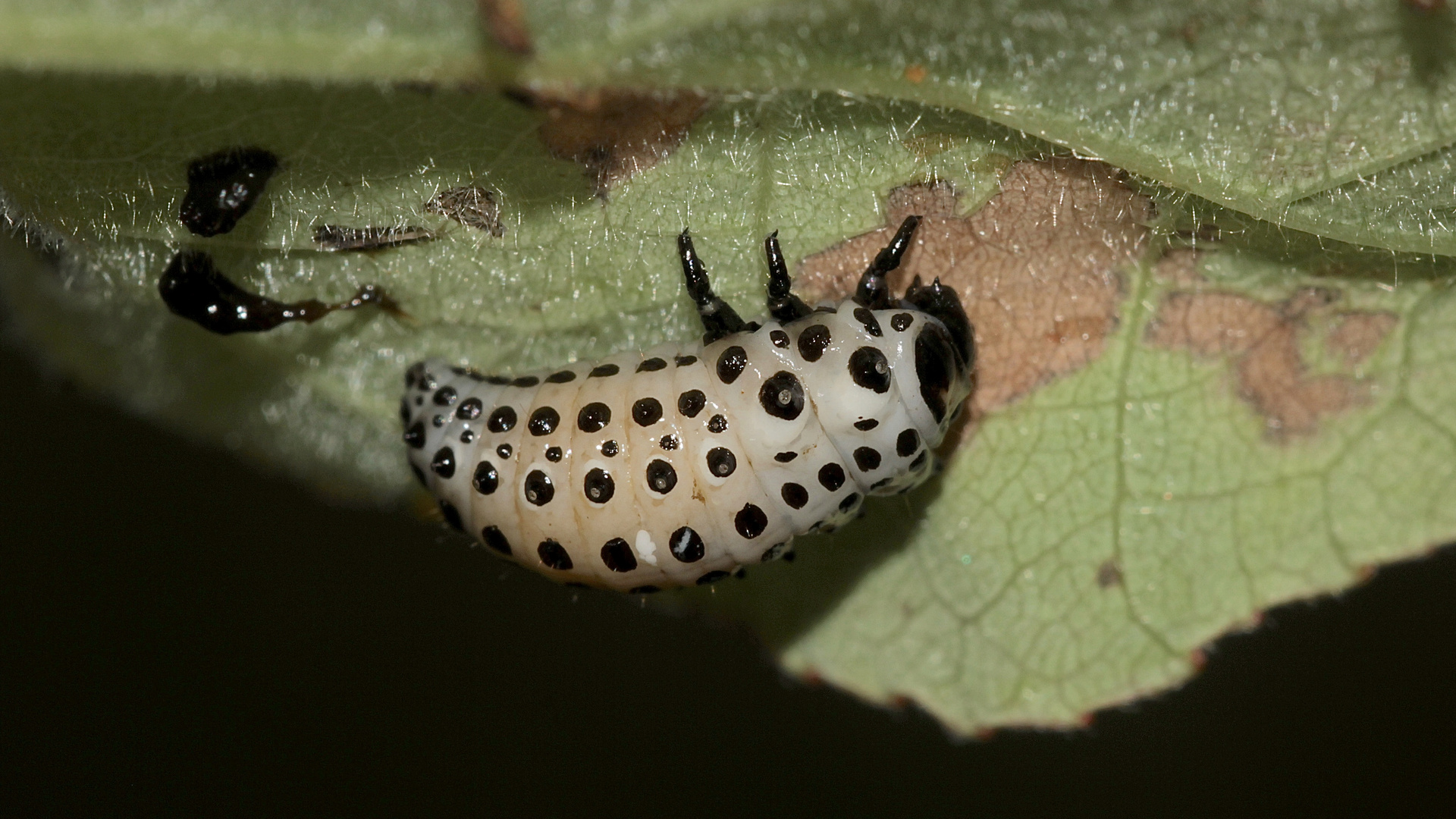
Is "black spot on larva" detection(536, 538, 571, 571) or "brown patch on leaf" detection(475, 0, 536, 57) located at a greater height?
"brown patch on leaf" detection(475, 0, 536, 57)

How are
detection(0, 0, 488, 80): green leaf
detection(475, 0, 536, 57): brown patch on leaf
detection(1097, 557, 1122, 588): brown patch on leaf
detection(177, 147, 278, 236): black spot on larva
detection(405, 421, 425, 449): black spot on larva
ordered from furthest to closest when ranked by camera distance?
1. detection(1097, 557, 1122, 588): brown patch on leaf
2. detection(405, 421, 425, 449): black spot on larva
3. detection(177, 147, 278, 236): black spot on larva
4. detection(475, 0, 536, 57): brown patch on leaf
5. detection(0, 0, 488, 80): green leaf

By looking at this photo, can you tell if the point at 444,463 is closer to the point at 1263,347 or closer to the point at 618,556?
the point at 618,556

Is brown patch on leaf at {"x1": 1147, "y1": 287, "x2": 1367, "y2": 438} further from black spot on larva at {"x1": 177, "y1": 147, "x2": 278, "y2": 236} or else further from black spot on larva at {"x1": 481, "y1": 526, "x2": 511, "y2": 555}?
black spot on larva at {"x1": 177, "y1": 147, "x2": 278, "y2": 236}

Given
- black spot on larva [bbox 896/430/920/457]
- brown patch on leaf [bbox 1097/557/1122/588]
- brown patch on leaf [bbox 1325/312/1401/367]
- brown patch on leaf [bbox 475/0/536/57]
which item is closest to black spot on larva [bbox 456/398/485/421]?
black spot on larva [bbox 896/430/920/457]

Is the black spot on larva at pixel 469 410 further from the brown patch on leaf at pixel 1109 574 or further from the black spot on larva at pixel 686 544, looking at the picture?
the brown patch on leaf at pixel 1109 574

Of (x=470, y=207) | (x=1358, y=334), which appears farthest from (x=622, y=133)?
(x=1358, y=334)

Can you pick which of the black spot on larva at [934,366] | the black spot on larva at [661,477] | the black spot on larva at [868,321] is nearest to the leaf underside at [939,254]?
the black spot on larva at [868,321]

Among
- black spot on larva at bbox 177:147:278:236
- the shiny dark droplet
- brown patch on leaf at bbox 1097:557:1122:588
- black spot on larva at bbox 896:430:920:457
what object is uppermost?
black spot on larva at bbox 177:147:278:236
